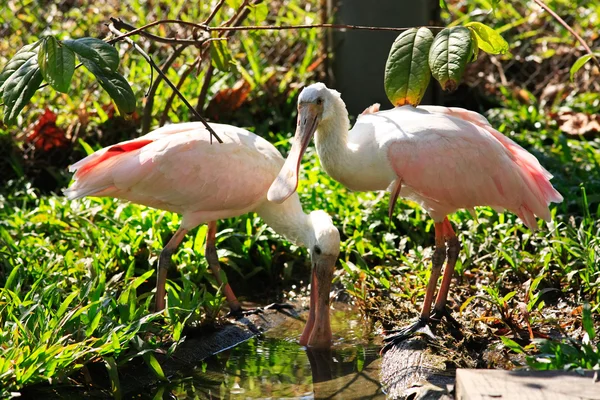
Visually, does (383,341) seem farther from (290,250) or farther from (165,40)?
(165,40)

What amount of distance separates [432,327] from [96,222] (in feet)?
9.21

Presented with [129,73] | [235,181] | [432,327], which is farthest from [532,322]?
[129,73]

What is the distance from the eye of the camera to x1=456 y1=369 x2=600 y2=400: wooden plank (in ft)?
9.62

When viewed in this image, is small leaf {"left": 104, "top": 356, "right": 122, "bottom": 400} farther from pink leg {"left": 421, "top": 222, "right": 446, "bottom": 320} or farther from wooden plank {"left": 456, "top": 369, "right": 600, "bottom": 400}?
pink leg {"left": 421, "top": 222, "right": 446, "bottom": 320}

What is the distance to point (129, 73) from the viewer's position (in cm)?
825

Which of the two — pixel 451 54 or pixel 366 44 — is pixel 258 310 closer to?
pixel 451 54

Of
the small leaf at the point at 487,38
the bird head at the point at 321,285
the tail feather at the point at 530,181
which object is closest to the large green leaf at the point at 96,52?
the small leaf at the point at 487,38

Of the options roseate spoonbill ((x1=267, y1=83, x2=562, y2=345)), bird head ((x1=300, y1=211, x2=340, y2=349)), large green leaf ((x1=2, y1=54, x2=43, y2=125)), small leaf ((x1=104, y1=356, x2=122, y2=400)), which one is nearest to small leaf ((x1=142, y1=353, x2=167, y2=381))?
small leaf ((x1=104, y1=356, x2=122, y2=400))

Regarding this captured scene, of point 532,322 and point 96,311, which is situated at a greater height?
point 96,311

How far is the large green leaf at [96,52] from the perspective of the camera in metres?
3.17

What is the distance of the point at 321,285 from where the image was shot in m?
5.03

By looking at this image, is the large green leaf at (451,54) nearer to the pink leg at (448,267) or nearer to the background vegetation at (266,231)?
the background vegetation at (266,231)

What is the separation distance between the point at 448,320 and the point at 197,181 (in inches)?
69.0

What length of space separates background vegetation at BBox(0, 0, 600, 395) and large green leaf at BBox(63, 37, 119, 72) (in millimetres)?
1388
